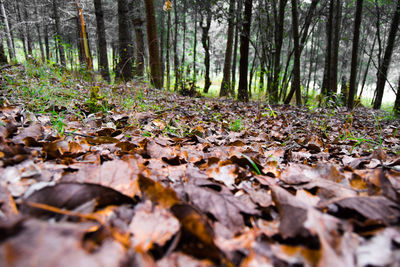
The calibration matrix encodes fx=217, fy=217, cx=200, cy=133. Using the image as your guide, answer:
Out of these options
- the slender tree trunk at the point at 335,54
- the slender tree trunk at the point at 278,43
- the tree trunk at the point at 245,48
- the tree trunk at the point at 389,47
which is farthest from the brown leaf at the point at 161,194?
the slender tree trunk at the point at 335,54

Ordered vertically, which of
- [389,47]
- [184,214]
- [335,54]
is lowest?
[184,214]

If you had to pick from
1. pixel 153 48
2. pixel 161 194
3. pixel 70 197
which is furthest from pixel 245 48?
pixel 70 197

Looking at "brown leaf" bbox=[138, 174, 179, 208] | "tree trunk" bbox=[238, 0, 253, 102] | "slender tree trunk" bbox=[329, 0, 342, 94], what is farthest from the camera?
"slender tree trunk" bbox=[329, 0, 342, 94]

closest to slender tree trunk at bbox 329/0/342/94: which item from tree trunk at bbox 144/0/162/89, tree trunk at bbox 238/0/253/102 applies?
tree trunk at bbox 238/0/253/102

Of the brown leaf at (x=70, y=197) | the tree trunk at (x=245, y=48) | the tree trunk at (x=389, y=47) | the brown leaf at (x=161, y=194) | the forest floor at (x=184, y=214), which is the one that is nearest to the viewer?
the forest floor at (x=184, y=214)

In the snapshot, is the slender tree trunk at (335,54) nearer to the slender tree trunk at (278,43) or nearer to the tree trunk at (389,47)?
the tree trunk at (389,47)

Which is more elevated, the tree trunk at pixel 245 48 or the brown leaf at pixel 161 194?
the tree trunk at pixel 245 48

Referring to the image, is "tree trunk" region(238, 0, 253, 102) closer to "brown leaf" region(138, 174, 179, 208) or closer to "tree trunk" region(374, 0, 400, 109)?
"tree trunk" region(374, 0, 400, 109)

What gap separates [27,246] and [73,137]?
1241mm

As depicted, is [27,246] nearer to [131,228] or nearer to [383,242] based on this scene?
[131,228]

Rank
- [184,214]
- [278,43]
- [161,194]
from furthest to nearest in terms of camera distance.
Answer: [278,43], [161,194], [184,214]

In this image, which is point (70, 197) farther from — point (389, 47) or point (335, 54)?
point (389, 47)

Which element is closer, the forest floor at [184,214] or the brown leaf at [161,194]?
the forest floor at [184,214]

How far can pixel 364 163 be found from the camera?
4.36 ft
